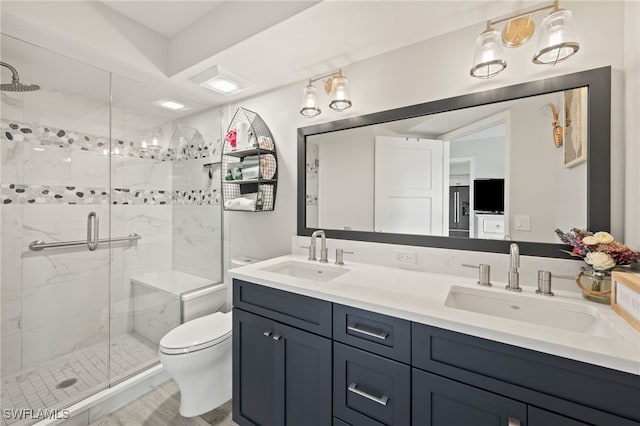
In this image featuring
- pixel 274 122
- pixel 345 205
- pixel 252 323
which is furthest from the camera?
pixel 274 122

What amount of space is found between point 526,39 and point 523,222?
0.85m

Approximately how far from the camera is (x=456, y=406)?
88cm

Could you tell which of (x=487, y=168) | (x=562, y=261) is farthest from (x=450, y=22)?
(x=562, y=261)

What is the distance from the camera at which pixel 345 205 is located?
183 cm

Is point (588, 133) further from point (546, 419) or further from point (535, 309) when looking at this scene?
point (546, 419)

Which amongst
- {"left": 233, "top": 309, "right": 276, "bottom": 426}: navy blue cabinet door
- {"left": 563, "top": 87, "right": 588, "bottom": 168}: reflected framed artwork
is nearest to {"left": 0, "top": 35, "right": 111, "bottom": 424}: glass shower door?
{"left": 233, "top": 309, "right": 276, "bottom": 426}: navy blue cabinet door

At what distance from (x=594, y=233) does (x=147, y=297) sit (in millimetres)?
2926

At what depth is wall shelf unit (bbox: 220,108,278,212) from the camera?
2.04 metres

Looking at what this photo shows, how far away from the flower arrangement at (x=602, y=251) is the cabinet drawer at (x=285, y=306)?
103cm

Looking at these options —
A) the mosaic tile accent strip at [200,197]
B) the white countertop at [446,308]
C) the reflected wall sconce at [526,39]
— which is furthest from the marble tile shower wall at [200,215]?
the reflected wall sconce at [526,39]

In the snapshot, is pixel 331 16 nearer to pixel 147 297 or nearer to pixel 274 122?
pixel 274 122

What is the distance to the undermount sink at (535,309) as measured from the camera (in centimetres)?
97

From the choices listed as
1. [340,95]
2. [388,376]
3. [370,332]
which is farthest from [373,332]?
[340,95]

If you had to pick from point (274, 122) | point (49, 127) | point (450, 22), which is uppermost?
point (450, 22)
